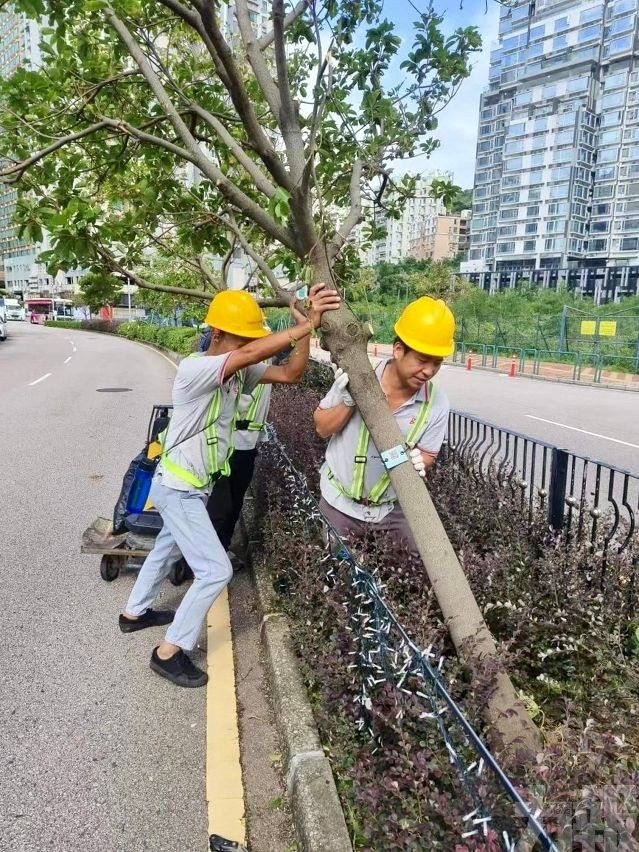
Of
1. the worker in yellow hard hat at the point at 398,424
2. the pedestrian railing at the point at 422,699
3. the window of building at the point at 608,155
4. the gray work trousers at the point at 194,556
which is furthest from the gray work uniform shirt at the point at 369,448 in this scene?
the window of building at the point at 608,155

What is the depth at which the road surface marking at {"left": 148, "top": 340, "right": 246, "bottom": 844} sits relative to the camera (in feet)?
7.52

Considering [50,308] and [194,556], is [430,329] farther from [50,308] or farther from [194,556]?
[50,308]

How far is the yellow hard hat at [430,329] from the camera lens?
2422mm

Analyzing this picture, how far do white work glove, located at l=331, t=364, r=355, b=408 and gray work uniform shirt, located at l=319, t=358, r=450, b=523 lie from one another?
0.13ft

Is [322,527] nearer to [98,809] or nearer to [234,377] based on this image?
[234,377]

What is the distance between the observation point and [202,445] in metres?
3.00

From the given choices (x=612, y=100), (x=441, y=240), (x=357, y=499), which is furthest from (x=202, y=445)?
(x=441, y=240)

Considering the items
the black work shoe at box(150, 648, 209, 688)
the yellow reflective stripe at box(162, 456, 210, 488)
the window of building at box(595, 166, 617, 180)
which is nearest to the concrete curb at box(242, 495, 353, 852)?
the black work shoe at box(150, 648, 209, 688)

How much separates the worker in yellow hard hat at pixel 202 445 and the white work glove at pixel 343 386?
304 mm

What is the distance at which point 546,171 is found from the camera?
6762 cm

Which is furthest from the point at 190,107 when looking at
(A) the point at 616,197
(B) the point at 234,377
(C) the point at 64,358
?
(A) the point at 616,197

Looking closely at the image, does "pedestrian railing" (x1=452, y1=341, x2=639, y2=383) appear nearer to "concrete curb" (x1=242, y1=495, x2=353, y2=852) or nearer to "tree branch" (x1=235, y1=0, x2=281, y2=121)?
"concrete curb" (x1=242, y1=495, x2=353, y2=852)

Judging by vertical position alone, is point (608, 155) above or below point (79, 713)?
above

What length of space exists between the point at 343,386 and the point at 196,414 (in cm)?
80
